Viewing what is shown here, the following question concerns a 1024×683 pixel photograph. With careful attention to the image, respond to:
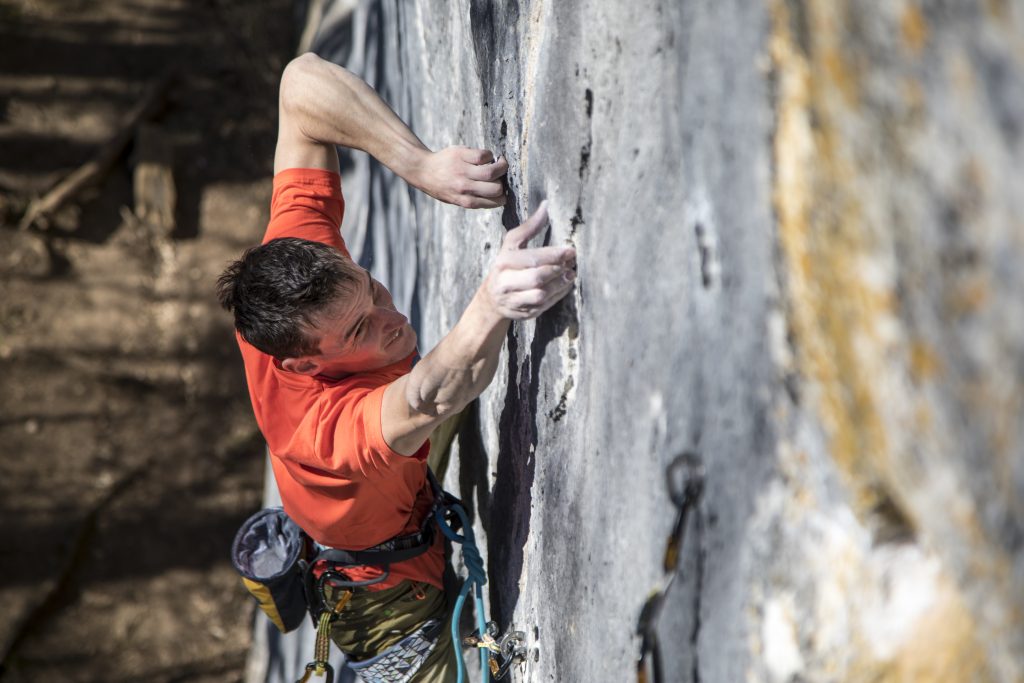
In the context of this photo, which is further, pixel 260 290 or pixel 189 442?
pixel 189 442

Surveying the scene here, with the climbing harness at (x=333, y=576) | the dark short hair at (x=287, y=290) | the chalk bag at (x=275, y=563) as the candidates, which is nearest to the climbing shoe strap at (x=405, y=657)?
the climbing harness at (x=333, y=576)

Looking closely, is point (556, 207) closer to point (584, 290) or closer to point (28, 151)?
point (584, 290)

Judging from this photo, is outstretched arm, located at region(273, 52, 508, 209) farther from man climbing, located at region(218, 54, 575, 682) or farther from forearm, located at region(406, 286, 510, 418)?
forearm, located at region(406, 286, 510, 418)

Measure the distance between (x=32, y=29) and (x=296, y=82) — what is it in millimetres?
3931

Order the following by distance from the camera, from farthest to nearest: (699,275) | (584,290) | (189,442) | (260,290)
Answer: (189,442) → (260,290) → (584,290) → (699,275)

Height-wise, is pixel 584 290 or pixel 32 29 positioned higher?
pixel 32 29

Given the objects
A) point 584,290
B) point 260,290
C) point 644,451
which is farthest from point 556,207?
point 260,290

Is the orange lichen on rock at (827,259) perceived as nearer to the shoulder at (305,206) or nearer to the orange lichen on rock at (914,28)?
the orange lichen on rock at (914,28)

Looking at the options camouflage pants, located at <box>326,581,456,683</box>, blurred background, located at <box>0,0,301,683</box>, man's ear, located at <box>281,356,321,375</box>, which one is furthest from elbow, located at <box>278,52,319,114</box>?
blurred background, located at <box>0,0,301,683</box>

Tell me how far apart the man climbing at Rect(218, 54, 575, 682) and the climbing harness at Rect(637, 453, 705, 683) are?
14.2 inches

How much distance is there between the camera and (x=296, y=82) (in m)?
1.84

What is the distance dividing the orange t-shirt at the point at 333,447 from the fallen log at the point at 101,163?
10.6 ft

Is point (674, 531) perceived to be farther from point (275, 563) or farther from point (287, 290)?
point (275, 563)

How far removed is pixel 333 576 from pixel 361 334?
71 centimetres
